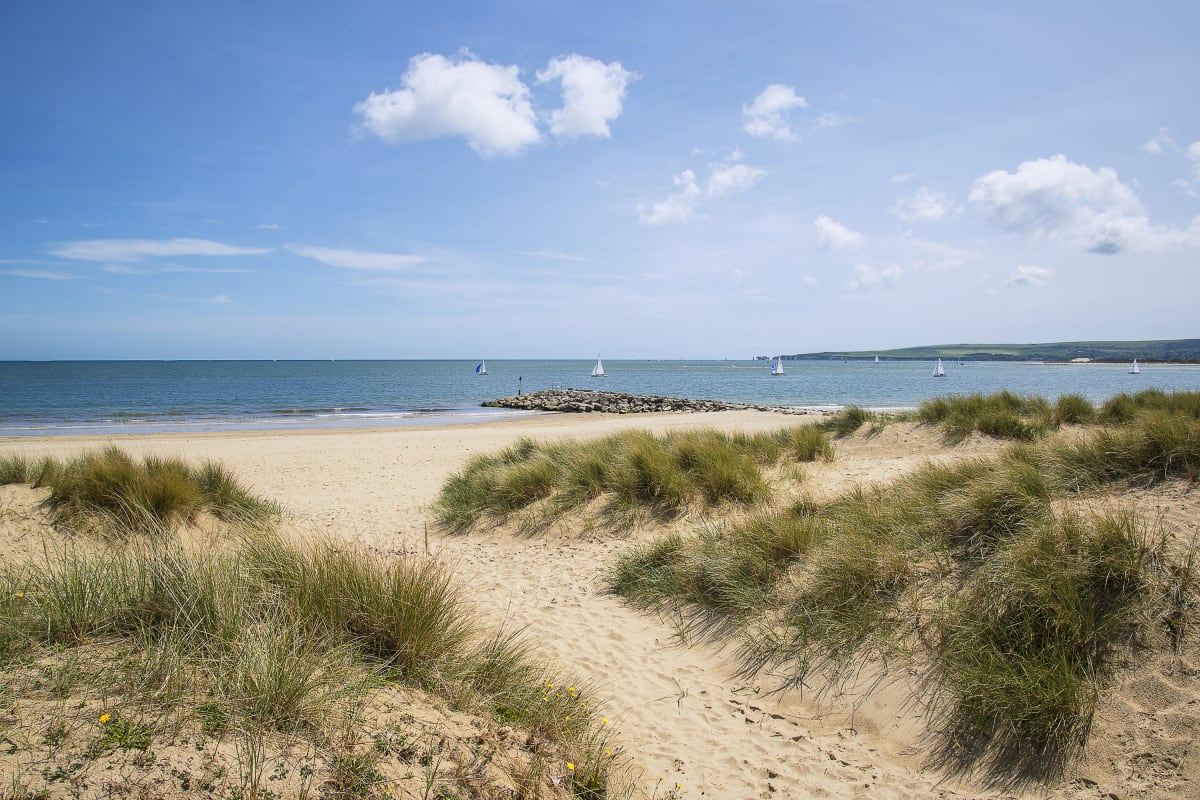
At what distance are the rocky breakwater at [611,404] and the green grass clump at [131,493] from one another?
95.6 ft

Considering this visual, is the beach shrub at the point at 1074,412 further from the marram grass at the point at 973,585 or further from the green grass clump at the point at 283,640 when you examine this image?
the green grass clump at the point at 283,640

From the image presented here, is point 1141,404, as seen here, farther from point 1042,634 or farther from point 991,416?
point 1042,634

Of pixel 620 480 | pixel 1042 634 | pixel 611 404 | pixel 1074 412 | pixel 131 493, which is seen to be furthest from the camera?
pixel 611 404

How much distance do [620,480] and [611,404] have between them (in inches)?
1234

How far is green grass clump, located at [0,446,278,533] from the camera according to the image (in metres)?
7.82

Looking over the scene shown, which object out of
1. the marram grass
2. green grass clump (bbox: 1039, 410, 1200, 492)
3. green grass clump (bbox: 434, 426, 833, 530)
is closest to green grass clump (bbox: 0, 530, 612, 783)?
the marram grass

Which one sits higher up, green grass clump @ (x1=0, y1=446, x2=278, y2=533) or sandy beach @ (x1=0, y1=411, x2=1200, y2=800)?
green grass clump @ (x1=0, y1=446, x2=278, y2=533)

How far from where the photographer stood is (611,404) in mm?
41188

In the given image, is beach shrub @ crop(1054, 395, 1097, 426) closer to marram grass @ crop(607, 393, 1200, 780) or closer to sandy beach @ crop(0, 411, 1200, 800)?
sandy beach @ crop(0, 411, 1200, 800)

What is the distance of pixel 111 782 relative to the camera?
2.41m

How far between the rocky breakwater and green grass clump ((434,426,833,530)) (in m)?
26.1

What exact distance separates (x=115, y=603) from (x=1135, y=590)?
6962mm

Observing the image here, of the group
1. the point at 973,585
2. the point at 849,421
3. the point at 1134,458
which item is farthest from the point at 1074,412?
the point at 973,585

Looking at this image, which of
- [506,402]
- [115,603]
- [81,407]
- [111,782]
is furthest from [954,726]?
[81,407]
